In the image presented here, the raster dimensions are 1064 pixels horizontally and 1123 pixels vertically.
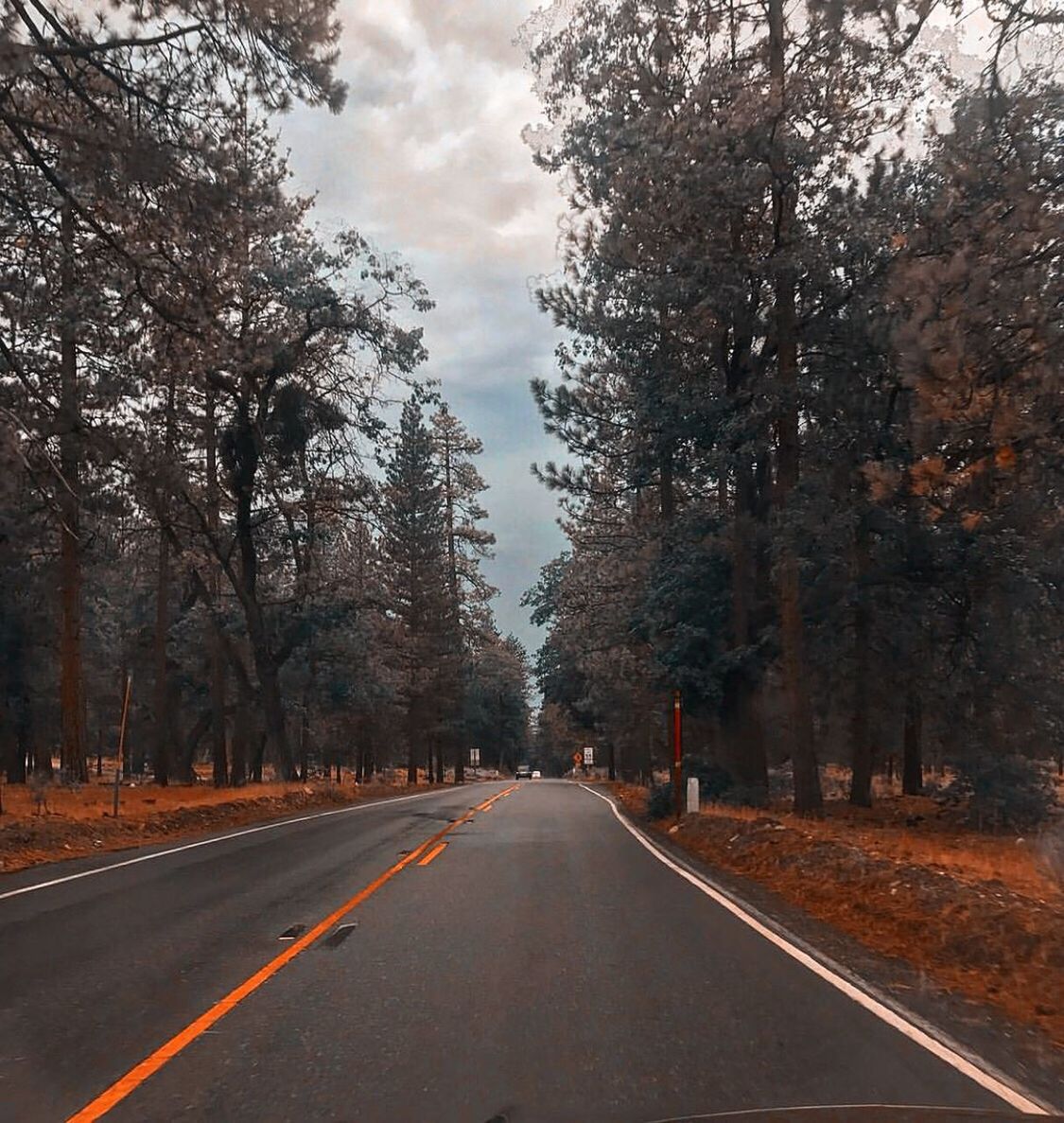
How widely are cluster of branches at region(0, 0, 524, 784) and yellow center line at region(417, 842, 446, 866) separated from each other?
692cm

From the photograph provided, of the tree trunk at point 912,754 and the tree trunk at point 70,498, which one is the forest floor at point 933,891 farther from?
the tree trunk at point 70,498

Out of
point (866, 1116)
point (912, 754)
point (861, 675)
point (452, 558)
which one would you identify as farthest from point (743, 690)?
point (452, 558)

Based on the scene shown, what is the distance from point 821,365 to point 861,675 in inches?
299

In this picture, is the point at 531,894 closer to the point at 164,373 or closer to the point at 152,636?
the point at 164,373

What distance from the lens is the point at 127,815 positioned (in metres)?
23.8

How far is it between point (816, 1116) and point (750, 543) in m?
21.3

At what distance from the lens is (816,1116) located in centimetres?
421

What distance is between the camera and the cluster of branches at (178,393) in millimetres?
13953

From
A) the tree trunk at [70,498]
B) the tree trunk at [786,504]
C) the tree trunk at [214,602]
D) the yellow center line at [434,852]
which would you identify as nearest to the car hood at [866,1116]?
the yellow center line at [434,852]

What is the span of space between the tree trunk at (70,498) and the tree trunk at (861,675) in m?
13.6

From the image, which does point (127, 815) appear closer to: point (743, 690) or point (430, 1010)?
point (743, 690)

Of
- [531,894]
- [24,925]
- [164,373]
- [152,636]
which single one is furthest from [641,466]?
[152,636]

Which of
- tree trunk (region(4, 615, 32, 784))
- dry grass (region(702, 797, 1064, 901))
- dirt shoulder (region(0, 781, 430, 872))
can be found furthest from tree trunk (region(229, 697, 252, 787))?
dry grass (region(702, 797, 1064, 901))

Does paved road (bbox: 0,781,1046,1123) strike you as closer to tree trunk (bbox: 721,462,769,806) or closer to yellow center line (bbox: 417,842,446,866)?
yellow center line (bbox: 417,842,446,866)
